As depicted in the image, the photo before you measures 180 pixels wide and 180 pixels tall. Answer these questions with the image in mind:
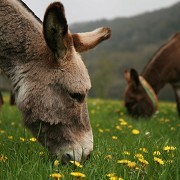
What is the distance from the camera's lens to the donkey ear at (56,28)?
150 inches

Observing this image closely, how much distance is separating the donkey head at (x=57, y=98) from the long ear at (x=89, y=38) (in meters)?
0.30

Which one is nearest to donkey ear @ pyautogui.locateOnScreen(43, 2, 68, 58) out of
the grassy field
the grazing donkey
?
the grazing donkey

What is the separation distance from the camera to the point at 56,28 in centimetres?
395

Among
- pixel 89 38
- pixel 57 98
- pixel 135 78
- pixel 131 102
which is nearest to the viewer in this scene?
pixel 57 98

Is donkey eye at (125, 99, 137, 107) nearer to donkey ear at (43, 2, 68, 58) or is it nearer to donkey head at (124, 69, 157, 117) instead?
donkey head at (124, 69, 157, 117)

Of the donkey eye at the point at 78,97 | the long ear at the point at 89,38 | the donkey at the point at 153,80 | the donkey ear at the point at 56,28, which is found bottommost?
the donkey at the point at 153,80

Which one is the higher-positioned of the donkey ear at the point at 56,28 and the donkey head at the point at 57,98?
the donkey ear at the point at 56,28

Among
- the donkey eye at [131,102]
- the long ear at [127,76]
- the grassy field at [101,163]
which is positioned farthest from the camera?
the long ear at [127,76]

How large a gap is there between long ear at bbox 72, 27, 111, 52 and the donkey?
5.76 meters

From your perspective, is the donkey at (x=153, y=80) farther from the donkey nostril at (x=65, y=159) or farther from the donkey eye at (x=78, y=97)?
the donkey nostril at (x=65, y=159)

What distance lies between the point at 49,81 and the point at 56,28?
58 centimetres

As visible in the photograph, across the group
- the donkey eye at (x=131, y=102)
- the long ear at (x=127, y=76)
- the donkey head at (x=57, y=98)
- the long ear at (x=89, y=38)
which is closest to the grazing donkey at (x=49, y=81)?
the donkey head at (x=57, y=98)

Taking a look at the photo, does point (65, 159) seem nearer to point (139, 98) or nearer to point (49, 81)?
point (49, 81)

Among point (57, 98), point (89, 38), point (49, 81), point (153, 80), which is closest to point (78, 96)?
point (57, 98)
